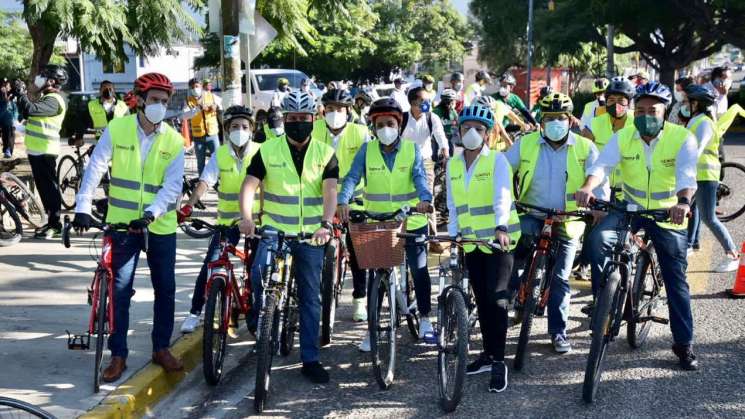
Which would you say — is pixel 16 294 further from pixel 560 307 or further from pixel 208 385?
pixel 560 307

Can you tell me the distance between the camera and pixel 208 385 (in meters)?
6.33

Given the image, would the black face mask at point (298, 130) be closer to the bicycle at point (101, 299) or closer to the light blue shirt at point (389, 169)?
the light blue shirt at point (389, 169)

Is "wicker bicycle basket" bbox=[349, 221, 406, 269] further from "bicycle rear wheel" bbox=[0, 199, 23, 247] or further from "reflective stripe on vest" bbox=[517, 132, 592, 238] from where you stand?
"bicycle rear wheel" bbox=[0, 199, 23, 247]

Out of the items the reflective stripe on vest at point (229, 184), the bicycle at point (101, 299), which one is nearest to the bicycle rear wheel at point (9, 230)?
the reflective stripe on vest at point (229, 184)

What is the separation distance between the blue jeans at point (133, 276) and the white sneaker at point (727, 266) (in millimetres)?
6110

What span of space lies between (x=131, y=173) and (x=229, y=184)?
1.49m

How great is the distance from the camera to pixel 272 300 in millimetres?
5777

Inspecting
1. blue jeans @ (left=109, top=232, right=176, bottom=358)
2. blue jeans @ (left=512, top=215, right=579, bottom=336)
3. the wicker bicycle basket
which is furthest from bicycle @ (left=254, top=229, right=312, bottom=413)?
blue jeans @ (left=512, top=215, right=579, bottom=336)

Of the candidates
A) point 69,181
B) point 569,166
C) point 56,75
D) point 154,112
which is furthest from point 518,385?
point 69,181

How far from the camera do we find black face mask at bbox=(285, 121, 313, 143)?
6129 millimetres

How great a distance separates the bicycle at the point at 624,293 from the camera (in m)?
5.82

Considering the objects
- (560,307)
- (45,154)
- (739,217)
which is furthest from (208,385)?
(739,217)

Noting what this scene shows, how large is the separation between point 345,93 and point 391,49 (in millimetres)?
49558

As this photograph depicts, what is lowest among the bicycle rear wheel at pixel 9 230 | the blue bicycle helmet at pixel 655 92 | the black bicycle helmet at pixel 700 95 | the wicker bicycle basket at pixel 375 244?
the bicycle rear wheel at pixel 9 230
